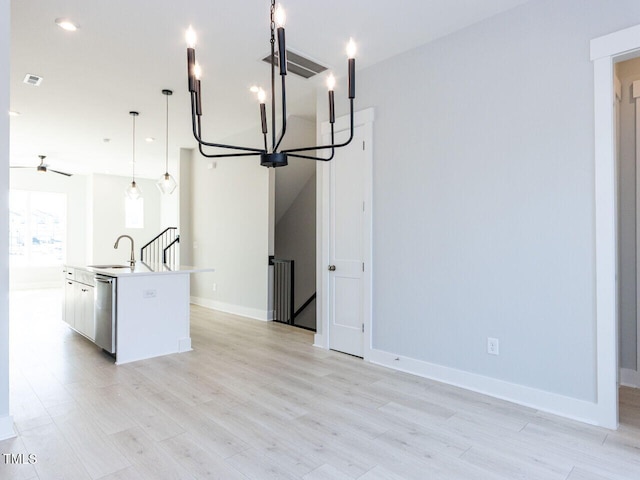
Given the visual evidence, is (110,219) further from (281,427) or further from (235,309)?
(281,427)

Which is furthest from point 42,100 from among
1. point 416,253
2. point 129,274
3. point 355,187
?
point 416,253

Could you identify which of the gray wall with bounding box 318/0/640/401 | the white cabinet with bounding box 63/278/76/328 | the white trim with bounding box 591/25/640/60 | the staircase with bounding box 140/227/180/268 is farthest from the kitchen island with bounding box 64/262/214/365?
the white trim with bounding box 591/25/640/60

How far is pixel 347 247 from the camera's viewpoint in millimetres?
4113

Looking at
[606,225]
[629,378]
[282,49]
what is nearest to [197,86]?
[282,49]

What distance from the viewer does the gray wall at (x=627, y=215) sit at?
328 cm

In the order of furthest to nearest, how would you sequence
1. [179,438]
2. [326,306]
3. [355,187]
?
[326,306]
[355,187]
[179,438]

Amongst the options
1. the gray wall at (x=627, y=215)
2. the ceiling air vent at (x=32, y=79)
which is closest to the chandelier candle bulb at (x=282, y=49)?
the gray wall at (x=627, y=215)

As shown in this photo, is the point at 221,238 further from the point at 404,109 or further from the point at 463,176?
the point at 463,176

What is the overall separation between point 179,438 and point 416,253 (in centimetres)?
235

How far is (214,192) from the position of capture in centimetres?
691

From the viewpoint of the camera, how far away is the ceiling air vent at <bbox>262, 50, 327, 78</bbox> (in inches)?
144

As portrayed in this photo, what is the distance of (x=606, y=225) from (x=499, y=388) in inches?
55.6

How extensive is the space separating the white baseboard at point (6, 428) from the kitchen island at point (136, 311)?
56.8 inches

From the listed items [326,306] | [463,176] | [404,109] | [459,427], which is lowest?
[459,427]
